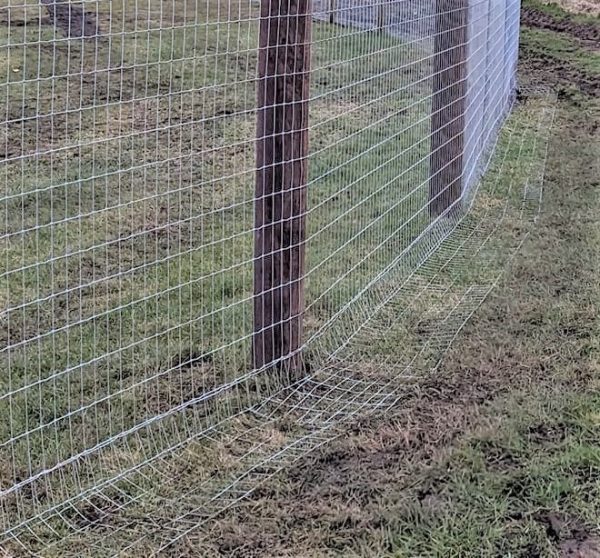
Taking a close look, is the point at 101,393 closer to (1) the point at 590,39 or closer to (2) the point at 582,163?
(2) the point at 582,163

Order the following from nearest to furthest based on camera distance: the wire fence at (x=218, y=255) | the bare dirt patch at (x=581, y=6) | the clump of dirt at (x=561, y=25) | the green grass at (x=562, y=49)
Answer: the wire fence at (x=218, y=255), the green grass at (x=562, y=49), the clump of dirt at (x=561, y=25), the bare dirt patch at (x=581, y=6)

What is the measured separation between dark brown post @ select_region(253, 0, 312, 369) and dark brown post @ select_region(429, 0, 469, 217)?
202 cm

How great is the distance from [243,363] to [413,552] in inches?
54.9

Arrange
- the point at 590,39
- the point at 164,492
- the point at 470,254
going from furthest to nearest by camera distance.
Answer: the point at 590,39 → the point at 470,254 → the point at 164,492

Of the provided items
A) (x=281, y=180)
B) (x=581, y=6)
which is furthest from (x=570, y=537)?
(x=581, y=6)

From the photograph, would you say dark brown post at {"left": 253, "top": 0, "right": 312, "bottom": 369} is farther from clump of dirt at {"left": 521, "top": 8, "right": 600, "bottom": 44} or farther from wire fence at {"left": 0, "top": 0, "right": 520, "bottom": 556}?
clump of dirt at {"left": 521, "top": 8, "right": 600, "bottom": 44}

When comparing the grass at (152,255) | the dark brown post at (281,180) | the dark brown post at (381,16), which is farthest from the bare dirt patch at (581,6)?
the dark brown post at (281,180)

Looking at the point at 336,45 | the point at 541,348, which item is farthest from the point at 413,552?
the point at 336,45

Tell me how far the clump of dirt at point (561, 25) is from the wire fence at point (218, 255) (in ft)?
23.5

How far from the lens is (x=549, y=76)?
11.2 m

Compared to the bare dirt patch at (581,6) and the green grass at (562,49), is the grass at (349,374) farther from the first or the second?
the bare dirt patch at (581,6)

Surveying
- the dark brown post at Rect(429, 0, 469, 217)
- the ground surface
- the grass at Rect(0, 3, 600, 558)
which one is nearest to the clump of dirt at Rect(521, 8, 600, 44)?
the grass at Rect(0, 3, 600, 558)

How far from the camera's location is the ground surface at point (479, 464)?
2893 millimetres

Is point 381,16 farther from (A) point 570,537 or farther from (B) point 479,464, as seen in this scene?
(A) point 570,537
